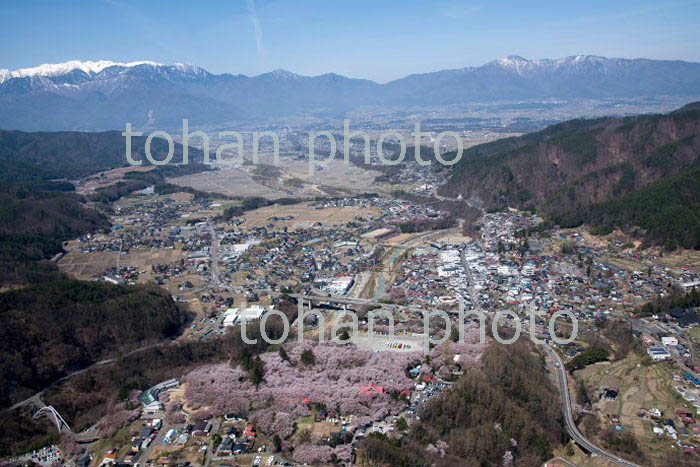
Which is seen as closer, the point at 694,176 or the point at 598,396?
the point at 598,396

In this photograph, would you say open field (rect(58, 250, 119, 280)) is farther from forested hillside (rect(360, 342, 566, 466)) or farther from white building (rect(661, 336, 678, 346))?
white building (rect(661, 336, 678, 346))

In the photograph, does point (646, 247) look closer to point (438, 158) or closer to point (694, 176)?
point (694, 176)

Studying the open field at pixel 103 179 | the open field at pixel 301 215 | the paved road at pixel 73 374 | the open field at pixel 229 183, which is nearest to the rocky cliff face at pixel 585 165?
the open field at pixel 301 215

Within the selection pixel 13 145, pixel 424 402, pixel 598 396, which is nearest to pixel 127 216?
pixel 424 402

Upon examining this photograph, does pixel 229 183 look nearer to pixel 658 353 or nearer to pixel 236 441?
pixel 236 441

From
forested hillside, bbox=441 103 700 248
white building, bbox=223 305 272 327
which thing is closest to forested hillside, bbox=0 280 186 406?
white building, bbox=223 305 272 327

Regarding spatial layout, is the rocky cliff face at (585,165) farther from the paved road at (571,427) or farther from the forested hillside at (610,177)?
the paved road at (571,427)

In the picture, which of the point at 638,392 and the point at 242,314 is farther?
the point at 242,314

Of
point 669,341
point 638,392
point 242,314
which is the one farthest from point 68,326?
point 669,341
